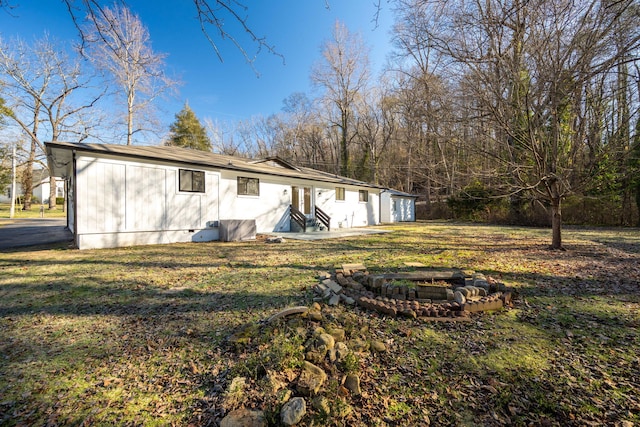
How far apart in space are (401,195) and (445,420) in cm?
2206

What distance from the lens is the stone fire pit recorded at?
3271mm

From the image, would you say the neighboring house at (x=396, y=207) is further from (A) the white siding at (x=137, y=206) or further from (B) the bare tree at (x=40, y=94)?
(B) the bare tree at (x=40, y=94)

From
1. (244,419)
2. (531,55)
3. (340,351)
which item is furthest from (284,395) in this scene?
(531,55)

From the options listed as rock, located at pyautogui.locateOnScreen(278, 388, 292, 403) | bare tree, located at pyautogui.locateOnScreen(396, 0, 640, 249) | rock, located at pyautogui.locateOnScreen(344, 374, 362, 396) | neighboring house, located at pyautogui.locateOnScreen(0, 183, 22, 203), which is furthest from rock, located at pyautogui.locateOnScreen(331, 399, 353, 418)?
neighboring house, located at pyautogui.locateOnScreen(0, 183, 22, 203)

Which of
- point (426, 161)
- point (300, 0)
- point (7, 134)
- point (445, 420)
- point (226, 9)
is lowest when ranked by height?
point (445, 420)

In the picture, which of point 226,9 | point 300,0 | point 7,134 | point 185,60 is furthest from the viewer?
point 7,134

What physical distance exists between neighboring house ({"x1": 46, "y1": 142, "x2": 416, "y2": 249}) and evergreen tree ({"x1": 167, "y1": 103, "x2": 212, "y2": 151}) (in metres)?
22.8

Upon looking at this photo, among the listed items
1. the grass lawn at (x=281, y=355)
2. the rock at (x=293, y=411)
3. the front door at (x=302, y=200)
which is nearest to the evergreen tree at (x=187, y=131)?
the front door at (x=302, y=200)

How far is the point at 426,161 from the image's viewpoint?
6.55 metres

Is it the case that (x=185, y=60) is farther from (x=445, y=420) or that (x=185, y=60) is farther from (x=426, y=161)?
(x=445, y=420)

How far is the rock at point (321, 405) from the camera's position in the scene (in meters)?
1.69

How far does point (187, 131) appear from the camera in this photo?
1254 inches

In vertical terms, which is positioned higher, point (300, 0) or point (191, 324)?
point (300, 0)

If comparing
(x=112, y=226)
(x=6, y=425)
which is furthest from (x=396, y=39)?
(x=112, y=226)
